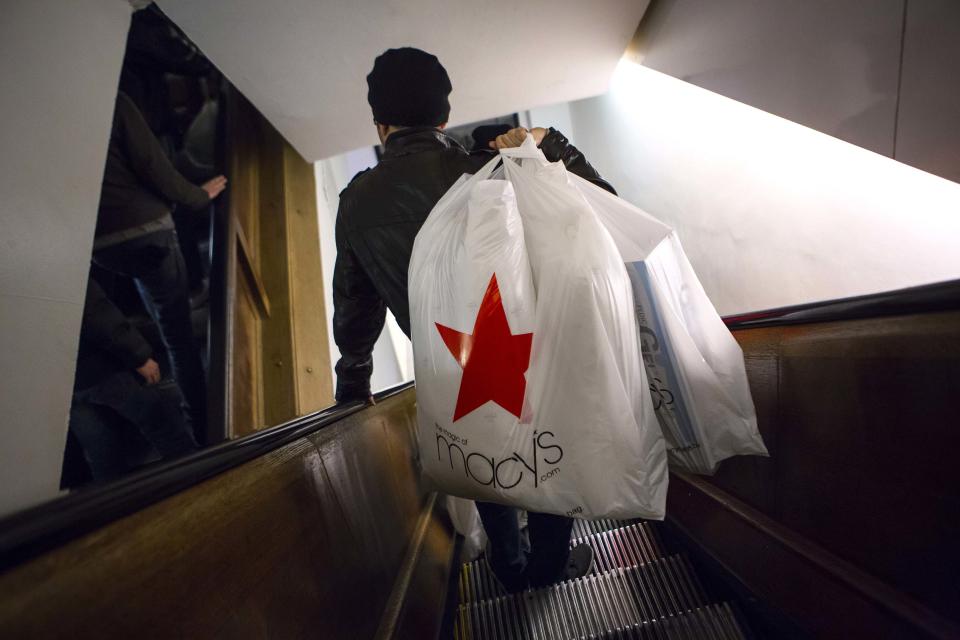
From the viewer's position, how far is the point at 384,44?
5.67 feet

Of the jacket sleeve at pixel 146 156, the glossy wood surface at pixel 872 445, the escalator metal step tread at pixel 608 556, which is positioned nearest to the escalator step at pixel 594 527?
the escalator metal step tread at pixel 608 556

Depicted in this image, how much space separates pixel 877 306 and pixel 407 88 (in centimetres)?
101

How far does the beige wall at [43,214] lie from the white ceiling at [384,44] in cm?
71

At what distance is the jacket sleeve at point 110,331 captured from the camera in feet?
4.93

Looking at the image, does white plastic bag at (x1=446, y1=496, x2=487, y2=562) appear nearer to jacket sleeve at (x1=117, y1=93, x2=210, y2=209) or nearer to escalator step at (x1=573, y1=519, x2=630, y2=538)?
escalator step at (x1=573, y1=519, x2=630, y2=538)

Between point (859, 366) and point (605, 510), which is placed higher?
point (859, 366)

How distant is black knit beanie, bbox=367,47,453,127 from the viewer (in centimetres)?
102

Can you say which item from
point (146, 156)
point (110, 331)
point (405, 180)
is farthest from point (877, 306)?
point (146, 156)

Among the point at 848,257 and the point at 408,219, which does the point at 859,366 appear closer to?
the point at 848,257

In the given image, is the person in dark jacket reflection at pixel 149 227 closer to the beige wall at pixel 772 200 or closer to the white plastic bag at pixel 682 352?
the white plastic bag at pixel 682 352

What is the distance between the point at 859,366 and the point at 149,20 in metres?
3.15

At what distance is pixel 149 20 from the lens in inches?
85.5

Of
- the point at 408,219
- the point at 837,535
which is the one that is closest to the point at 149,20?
the point at 408,219

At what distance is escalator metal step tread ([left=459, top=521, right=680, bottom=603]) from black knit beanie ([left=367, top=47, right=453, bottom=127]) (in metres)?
1.35
